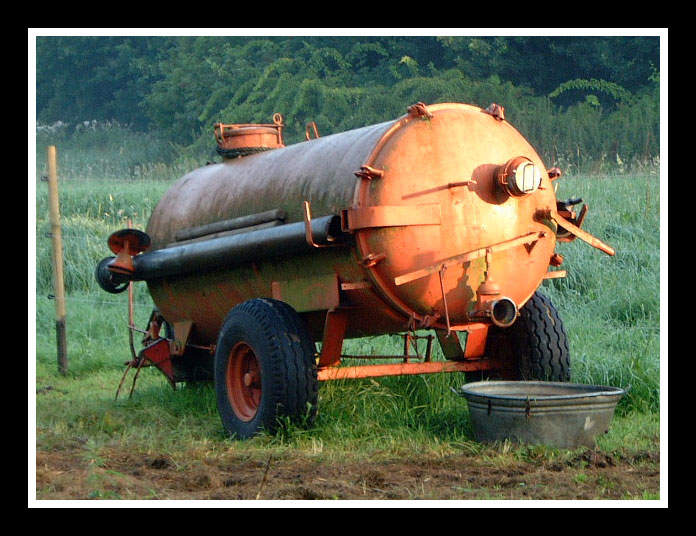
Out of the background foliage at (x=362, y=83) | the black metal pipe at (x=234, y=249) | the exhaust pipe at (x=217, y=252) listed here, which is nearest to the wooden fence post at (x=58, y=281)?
the exhaust pipe at (x=217, y=252)

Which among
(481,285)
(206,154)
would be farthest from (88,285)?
(481,285)

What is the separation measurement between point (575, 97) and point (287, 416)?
A: 43.1ft

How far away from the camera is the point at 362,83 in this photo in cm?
1991

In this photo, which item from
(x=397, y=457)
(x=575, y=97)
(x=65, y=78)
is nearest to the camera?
(x=397, y=457)

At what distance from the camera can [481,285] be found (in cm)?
688

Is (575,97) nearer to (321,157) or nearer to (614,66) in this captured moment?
(614,66)

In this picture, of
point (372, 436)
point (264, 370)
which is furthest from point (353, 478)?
point (264, 370)

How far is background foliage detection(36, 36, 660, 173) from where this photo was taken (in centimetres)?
1739

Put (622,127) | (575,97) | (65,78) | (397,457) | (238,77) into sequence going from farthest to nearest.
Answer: (65,78) → (238,77) → (575,97) → (622,127) → (397,457)

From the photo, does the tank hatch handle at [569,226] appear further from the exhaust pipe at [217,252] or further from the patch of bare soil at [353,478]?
the patch of bare soil at [353,478]

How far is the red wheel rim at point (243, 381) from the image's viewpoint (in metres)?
7.41

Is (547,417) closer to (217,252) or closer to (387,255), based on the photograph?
(387,255)

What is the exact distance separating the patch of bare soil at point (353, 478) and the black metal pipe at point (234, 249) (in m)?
1.42

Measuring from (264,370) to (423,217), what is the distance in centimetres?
139
